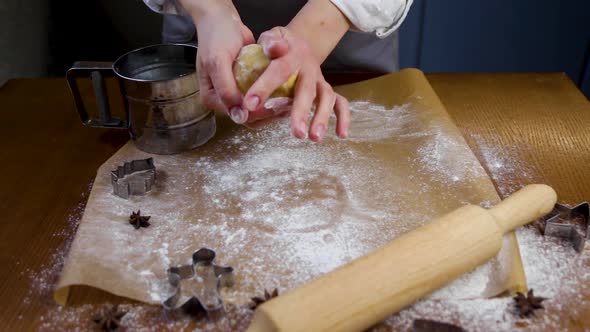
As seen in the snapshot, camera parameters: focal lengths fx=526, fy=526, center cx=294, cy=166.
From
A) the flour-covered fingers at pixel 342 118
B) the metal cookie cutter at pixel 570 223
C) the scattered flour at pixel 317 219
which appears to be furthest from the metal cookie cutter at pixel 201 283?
the metal cookie cutter at pixel 570 223

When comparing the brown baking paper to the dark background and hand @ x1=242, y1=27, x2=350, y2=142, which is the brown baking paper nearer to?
hand @ x1=242, y1=27, x2=350, y2=142

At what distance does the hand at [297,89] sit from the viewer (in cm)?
101

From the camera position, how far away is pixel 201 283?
36.3 inches

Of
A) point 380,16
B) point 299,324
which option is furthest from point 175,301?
point 380,16

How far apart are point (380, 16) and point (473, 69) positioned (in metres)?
1.47

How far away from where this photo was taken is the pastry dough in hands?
1.09 m

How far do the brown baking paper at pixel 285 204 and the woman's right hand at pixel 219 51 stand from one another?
171 millimetres

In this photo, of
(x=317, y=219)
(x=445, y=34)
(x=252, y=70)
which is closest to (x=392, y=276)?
(x=317, y=219)

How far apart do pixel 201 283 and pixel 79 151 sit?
59 cm

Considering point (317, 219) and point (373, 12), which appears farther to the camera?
point (373, 12)

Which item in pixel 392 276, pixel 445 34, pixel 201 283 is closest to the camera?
pixel 392 276

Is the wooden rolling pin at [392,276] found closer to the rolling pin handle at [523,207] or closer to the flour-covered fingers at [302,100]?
the rolling pin handle at [523,207]

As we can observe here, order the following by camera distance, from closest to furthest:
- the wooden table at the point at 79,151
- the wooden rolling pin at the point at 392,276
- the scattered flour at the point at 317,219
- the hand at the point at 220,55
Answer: the wooden rolling pin at the point at 392,276
the scattered flour at the point at 317,219
the wooden table at the point at 79,151
the hand at the point at 220,55

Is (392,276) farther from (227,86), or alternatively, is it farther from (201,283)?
(227,86)
